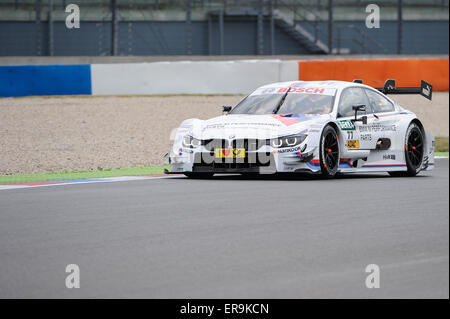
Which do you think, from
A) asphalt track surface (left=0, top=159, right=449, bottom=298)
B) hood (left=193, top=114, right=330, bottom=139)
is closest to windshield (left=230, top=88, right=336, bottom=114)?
hood (left=193, top=114, right=330, bottom=139)

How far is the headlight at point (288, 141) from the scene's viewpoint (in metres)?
11.6

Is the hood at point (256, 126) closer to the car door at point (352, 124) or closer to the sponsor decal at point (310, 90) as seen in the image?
the car door at point (352, 124)

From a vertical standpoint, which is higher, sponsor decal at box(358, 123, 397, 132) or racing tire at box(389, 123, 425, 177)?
sponsor decal at box(358, 123, 397, 132)

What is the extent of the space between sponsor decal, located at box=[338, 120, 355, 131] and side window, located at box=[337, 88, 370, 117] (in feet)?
0.41

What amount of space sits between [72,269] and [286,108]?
692 centimetres

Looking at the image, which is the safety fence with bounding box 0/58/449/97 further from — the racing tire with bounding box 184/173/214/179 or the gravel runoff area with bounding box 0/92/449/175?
the racing tire with bounding box 184/173/214/179

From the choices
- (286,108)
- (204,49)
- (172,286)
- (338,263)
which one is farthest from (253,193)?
(204,49)

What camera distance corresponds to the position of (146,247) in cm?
679

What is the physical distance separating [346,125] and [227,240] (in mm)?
5501

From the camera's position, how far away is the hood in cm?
1166

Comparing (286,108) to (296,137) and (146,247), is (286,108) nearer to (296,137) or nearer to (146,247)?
(296,137)

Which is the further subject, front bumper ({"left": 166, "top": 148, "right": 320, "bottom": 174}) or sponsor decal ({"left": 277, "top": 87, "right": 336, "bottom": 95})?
sponsor decal ({"left": 277, "top": 87, "right": 336, "bottom": 95})

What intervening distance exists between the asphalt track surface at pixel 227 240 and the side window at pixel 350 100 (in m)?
1.51
